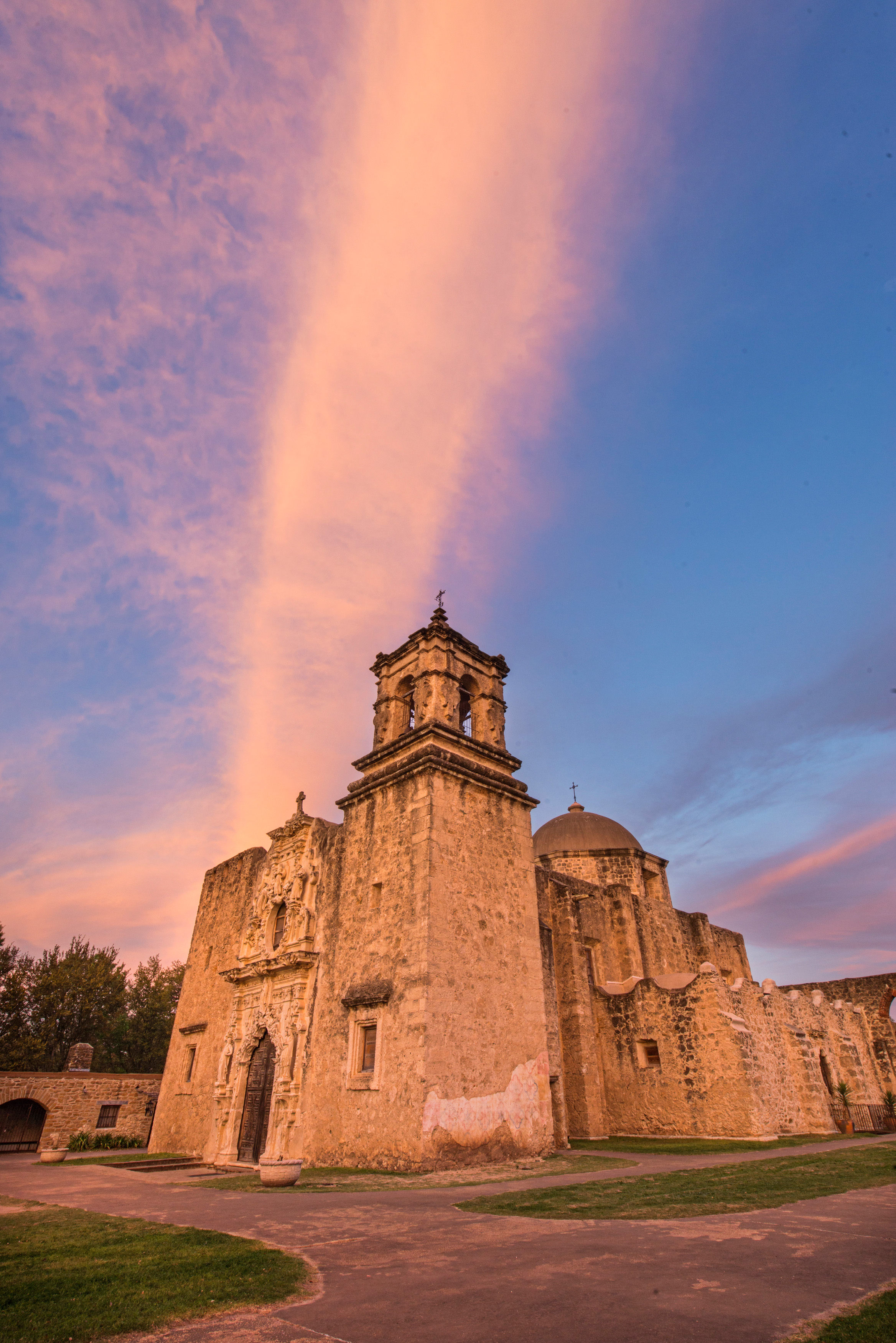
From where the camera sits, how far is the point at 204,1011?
20328mm

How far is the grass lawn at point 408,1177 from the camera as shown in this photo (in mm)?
10703

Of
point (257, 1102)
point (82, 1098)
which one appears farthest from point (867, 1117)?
point (82, 1098)

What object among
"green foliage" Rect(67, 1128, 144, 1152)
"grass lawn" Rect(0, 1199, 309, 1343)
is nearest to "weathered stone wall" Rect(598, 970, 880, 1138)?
"grass lawn" Rect(0, 1199, 309, 1343)

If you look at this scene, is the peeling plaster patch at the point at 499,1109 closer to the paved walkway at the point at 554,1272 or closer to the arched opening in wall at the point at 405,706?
the paved walkway at the point at 554,1272

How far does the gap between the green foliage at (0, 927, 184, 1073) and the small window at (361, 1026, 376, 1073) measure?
27.3 metres

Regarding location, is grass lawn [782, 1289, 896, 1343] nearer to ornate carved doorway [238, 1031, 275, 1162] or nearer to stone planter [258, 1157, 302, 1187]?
stone planter [258, 1157, 302, 1187]

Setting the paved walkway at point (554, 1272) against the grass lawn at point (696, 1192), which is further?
the grass lawn at point (696, 1192)

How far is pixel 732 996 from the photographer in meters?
17.5

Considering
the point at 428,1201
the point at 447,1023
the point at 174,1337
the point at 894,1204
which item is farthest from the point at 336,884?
the point at 174,1337

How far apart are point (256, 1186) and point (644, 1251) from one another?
27.4 feet

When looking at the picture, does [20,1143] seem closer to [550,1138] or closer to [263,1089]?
[263,1089]

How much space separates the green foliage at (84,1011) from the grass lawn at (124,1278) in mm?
32829

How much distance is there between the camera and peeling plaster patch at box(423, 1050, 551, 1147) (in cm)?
1265

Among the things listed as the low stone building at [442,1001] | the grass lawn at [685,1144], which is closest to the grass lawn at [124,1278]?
the low stone building at [442,1001]
